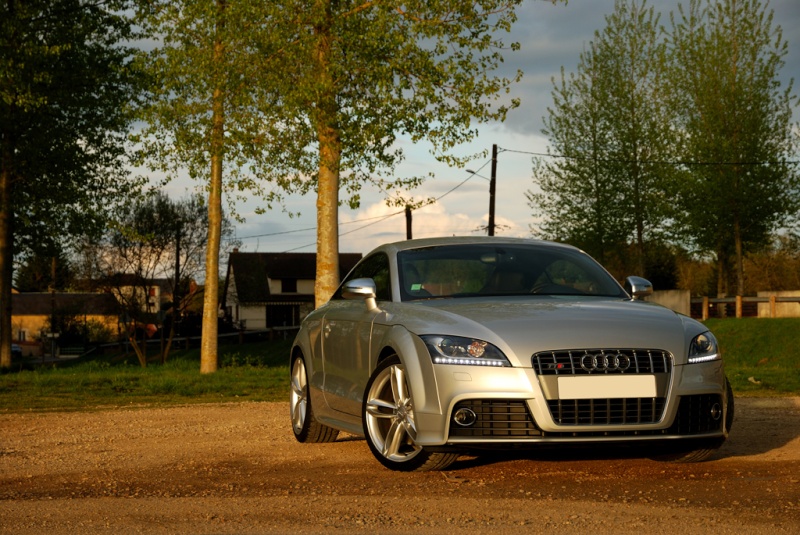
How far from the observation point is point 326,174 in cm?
1897

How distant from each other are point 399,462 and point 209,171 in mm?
18810

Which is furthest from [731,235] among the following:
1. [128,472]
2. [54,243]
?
[128,472]

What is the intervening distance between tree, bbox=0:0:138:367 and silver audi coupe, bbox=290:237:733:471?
63.8 ft

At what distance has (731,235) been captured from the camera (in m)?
45.8

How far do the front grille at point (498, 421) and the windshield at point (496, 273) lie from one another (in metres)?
1.43

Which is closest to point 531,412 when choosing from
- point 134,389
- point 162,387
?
point 162,387

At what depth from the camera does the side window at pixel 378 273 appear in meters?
8.02

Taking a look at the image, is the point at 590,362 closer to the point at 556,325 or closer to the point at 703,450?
the point at 556,325

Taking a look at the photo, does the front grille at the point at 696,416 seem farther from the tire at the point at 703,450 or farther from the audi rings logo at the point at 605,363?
the audi rings logo at the point at 605,363

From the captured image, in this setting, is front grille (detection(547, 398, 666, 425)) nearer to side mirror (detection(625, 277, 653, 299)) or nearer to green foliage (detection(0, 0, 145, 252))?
side mirror (detection(625, 277, 653, 299))

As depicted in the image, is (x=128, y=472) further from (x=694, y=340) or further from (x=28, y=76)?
(x=28, y=76)

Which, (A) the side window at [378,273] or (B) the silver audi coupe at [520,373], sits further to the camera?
(A) the side window at [378,273]

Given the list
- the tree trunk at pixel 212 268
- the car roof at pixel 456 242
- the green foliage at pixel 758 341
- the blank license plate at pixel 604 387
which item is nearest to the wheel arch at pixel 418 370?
the blank license plate at pixel 604 387

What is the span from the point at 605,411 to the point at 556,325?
565 millimetres
